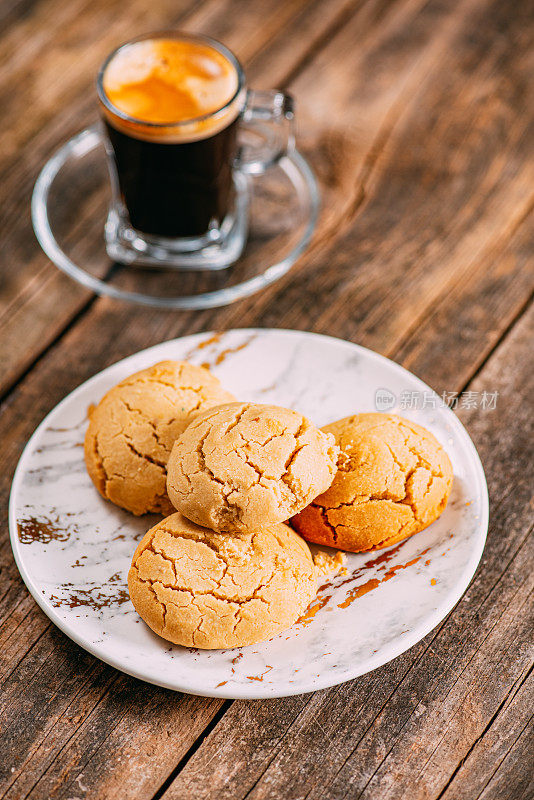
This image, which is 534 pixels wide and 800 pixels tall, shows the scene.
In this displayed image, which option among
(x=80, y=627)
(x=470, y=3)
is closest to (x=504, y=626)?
(x=80, y=627)

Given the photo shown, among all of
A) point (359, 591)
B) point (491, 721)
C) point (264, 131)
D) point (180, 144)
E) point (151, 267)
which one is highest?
point (180, 144)

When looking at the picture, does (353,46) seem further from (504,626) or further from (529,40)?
(504,626)

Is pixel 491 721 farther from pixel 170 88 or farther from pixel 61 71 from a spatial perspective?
pixel 61 71

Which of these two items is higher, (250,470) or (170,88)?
(170,88)

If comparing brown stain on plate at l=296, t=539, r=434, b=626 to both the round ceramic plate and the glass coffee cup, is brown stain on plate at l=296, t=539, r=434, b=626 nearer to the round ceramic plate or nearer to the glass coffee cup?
the round ceramic plate

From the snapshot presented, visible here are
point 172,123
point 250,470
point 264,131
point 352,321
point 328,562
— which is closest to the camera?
point 250,470

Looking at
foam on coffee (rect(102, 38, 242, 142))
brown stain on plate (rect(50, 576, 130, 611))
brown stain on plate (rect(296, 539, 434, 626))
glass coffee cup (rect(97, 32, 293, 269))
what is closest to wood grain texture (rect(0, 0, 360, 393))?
glass coffee cup (rect(97, 32, 293, 269))

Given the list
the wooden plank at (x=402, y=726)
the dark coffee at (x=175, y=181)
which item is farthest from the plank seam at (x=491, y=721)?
the dark coffee at (x=175, y=181)

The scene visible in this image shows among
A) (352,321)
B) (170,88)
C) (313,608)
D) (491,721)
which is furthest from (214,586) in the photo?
(170,88)
